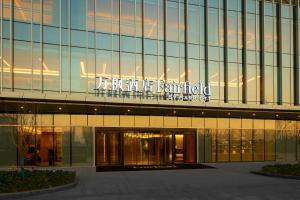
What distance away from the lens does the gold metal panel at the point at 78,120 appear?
35.9 m

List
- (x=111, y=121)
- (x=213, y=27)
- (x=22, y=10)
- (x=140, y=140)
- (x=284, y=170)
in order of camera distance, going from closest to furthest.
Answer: (x=284, y=170), (x=22, y=10), (x=111, y=121), (x=140, y=140), (x=213, y=27)

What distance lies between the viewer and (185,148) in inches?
1558

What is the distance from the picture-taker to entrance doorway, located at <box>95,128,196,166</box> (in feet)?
121

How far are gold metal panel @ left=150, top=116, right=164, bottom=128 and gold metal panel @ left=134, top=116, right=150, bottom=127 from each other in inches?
14.3

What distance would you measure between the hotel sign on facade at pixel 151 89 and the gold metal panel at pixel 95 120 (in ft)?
9.06

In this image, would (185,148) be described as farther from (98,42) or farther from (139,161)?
(98,42)

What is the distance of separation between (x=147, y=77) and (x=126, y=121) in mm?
4022

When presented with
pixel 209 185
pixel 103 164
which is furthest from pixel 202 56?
pixel 209 185

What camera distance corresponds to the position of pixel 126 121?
37.3 meters

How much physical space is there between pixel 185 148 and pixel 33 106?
13.8 m

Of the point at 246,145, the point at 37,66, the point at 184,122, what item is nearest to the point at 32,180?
the point at 37,66

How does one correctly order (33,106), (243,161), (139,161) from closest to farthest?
(33,106)
(139,161)
(243,161)

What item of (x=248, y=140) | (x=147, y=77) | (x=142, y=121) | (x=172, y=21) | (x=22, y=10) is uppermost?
(x=172, y=21)

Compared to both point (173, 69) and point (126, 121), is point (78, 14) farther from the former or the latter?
point (126, 121)
